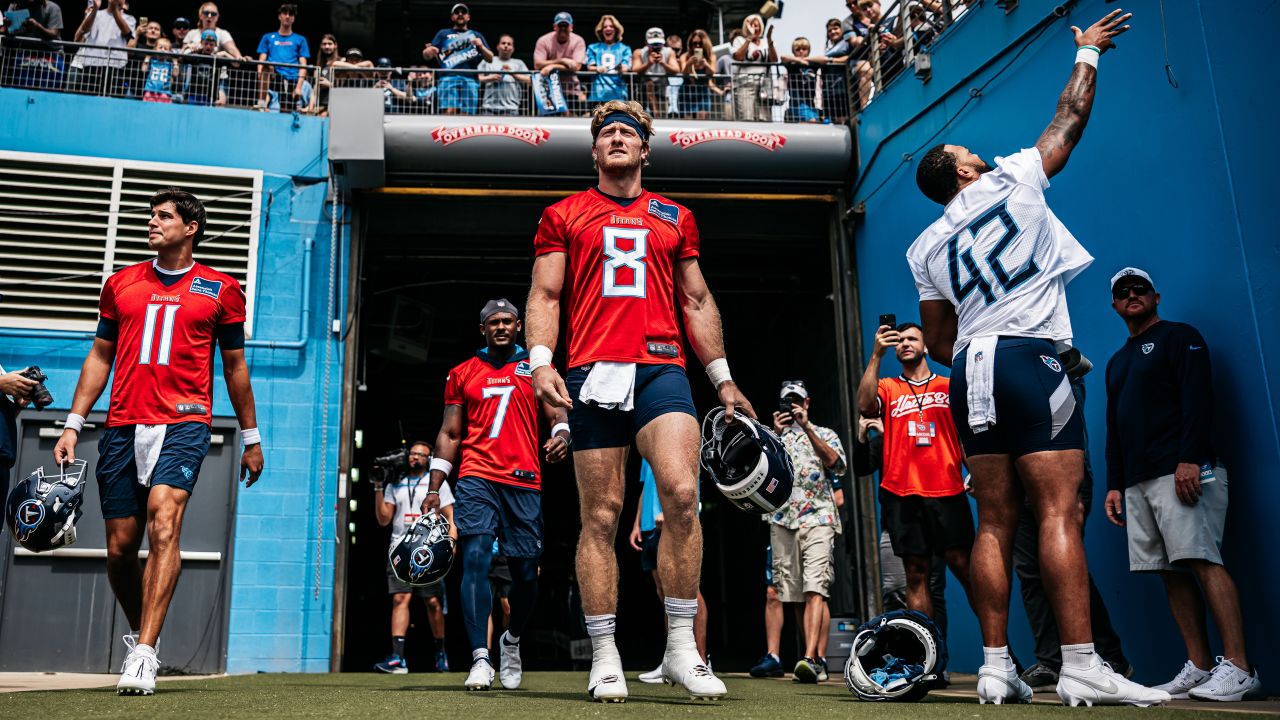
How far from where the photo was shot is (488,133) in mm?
9789

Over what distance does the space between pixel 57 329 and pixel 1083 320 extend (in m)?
8.27

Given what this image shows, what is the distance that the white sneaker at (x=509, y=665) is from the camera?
507 centimetres

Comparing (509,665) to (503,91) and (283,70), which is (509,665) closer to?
(503,91)

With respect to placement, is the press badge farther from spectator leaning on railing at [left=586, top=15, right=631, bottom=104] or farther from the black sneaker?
spectator leaning on railing at [left=586, top=15, right=631, bottom=104]

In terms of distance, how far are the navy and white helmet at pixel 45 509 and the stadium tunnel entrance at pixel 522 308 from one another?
16.1 feet

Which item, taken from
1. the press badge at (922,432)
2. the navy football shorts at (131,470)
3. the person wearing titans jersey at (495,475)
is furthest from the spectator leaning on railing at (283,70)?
the press badge at (922,432)

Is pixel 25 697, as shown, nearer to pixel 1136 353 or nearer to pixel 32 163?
pixel 1136 353

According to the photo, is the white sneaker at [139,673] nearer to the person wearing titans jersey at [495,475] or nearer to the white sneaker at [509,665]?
the person wearing titans jersey at [495,475]

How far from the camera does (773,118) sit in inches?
416

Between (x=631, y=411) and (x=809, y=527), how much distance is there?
12.5ft

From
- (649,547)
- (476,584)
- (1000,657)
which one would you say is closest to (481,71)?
(649,547)

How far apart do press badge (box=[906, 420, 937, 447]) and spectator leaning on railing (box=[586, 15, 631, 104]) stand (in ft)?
19.4

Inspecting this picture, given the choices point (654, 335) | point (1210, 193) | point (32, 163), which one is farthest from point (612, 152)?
point (32, 163)

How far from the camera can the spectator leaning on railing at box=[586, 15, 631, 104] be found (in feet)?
34.8
